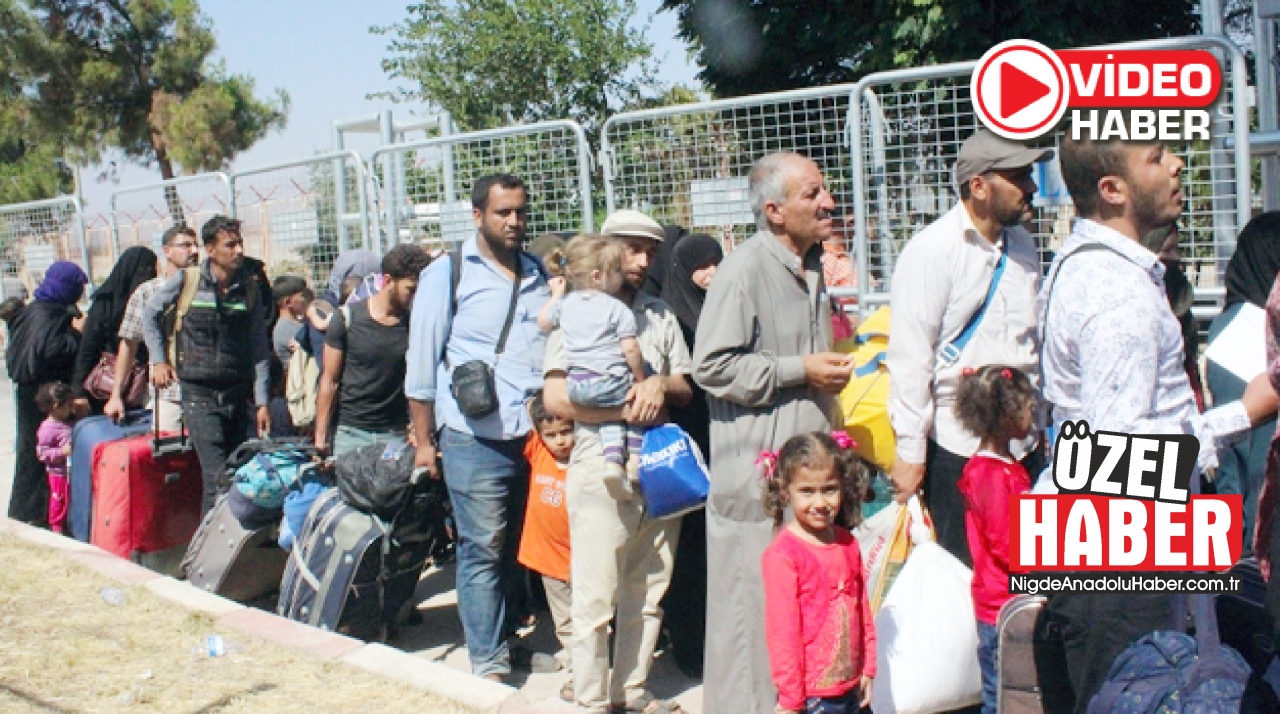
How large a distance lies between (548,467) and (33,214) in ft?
32.5

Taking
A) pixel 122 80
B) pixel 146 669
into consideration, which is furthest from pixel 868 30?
pixel 122 80

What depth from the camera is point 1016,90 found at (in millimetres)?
5152

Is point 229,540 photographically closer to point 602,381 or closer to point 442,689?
point 442,689

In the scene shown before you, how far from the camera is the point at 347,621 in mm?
5492

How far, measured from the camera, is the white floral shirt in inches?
117

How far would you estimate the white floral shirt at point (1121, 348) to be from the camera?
298cm

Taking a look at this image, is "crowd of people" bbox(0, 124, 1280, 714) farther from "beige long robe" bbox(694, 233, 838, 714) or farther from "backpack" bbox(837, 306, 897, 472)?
"backpack" bbox(837, 306, 897, 472)

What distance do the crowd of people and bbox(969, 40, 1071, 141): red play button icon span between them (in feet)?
2.15

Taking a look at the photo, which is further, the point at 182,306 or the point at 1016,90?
the point at 182,306

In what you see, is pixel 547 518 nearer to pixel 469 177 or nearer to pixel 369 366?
pixel 369 366

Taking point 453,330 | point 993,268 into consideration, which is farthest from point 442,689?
point 993,268

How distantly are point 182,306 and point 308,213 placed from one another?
7.78 ft

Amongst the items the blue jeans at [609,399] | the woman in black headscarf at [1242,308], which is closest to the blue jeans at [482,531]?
the blue jeans at [609,399]

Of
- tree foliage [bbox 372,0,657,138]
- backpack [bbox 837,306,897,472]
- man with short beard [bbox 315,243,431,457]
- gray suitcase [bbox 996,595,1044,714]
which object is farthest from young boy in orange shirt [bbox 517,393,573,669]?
tree foliage [bbox 372,0,657,138]
